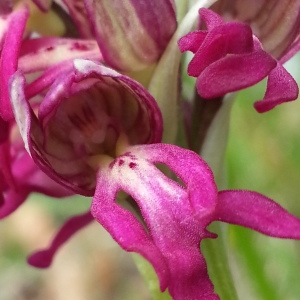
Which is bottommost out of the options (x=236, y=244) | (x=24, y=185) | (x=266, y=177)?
(x=266, y=177)

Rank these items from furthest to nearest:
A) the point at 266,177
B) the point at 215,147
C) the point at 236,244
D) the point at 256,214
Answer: the point at 266,177 → the point at 236,244 → the point at 215,147 → the point at 256,214

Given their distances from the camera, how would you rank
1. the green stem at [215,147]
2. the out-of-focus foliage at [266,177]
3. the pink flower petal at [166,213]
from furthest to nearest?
the out-of-focus foliage at [266,177] → the green stem at [215,147] → the pink flower petal at [166,213]

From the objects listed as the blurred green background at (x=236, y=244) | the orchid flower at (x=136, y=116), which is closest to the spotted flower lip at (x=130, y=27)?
the orchid flower at (x=136, y=116)

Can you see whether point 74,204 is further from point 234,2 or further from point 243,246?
point 234,2

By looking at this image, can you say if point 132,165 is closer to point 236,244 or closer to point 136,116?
point 136,116

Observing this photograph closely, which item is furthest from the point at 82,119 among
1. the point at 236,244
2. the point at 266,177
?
the point at 266,177

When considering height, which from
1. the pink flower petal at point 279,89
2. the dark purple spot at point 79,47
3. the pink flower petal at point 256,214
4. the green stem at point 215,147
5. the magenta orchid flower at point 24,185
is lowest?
the magenta orchid flower at point 24,185

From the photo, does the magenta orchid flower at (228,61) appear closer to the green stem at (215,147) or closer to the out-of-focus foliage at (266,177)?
the green stem at (215,147)
